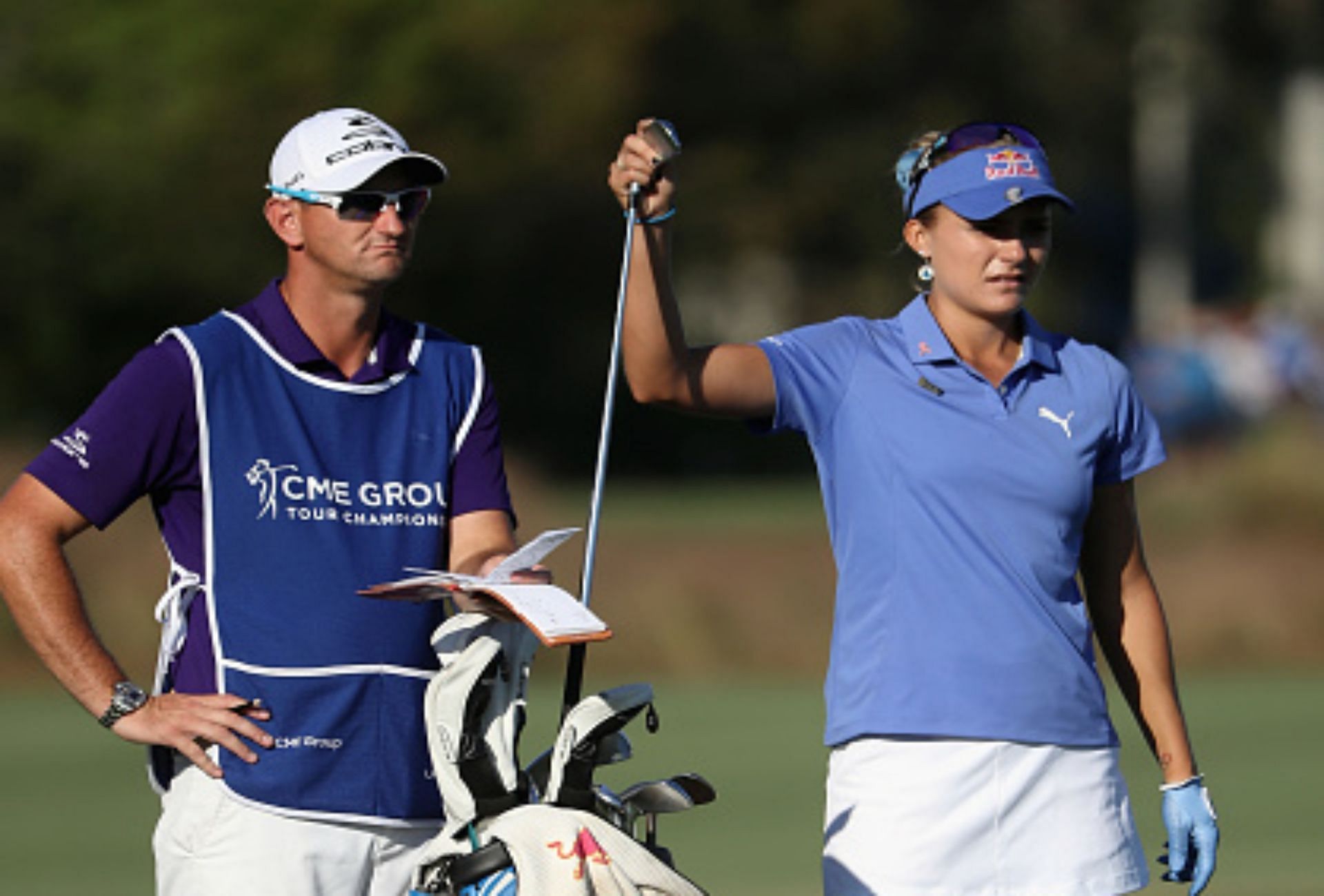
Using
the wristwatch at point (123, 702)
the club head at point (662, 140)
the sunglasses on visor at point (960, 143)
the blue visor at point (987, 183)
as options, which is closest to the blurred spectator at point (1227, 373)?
the sunglasses on visor at point (960, 143)

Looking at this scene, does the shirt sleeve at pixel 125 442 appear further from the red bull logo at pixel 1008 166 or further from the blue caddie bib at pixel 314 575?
the red bull logo at pixel 1008 166

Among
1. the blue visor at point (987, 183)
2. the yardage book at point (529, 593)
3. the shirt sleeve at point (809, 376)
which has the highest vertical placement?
the blue visor at point (987, 183)

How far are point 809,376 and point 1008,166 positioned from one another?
1.75 feet

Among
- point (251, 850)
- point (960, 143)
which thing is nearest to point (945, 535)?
point (960, 143)

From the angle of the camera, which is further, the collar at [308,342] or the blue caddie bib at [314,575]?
the collar at [308,342]

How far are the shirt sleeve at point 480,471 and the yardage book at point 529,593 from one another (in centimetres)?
34

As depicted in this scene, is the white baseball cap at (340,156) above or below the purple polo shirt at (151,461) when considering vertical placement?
above

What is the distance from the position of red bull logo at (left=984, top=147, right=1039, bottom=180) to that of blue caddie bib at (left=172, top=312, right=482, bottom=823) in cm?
117

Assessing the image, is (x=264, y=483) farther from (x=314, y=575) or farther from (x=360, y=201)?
(x=360, y=201)

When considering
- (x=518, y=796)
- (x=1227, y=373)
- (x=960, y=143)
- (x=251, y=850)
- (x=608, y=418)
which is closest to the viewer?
(x=518, y=796)

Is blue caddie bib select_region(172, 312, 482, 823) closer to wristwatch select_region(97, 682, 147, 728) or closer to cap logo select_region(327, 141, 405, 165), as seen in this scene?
wristwatch select_region(97, 682, 147, 728)

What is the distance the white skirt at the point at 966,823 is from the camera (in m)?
5.27

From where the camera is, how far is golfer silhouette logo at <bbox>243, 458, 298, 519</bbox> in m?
5.19

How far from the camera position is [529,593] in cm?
476
